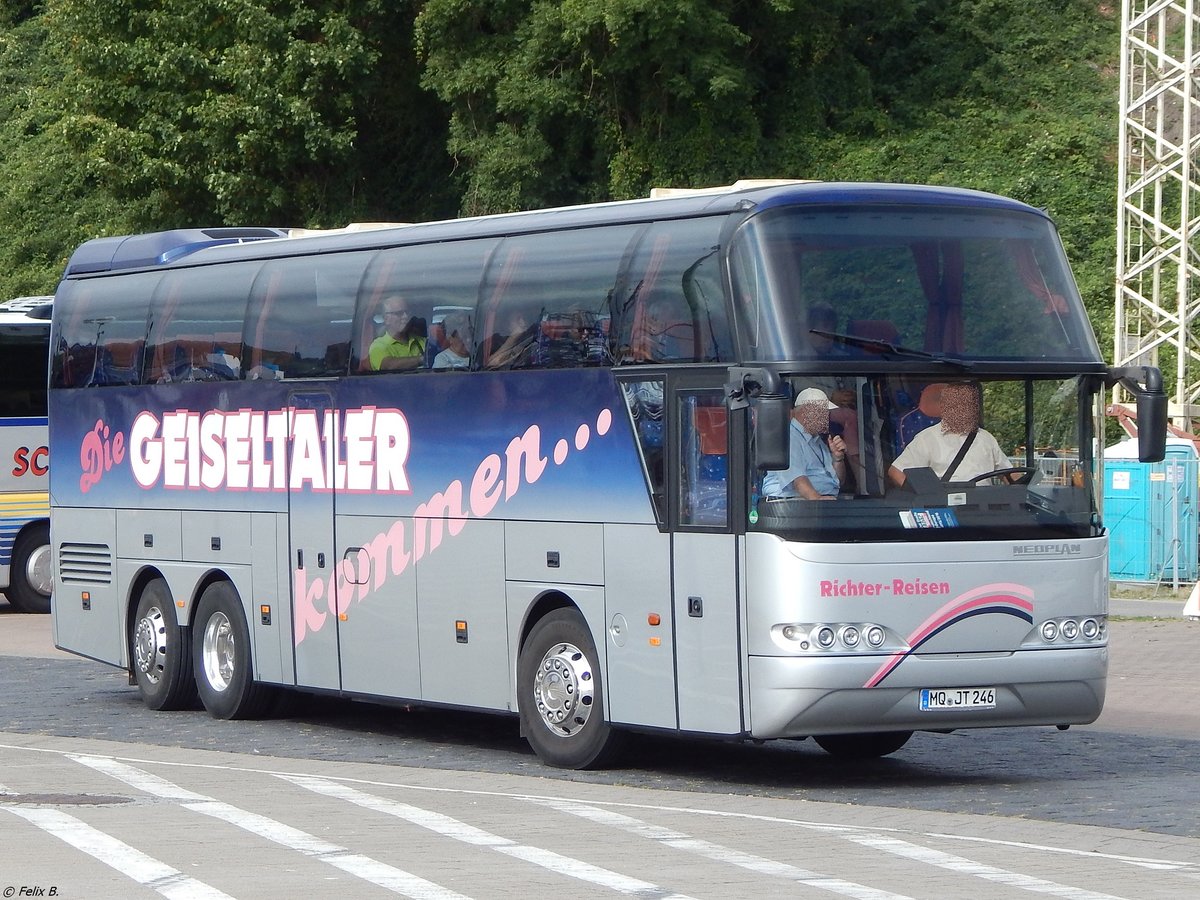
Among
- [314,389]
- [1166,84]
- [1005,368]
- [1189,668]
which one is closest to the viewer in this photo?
[1005,368]

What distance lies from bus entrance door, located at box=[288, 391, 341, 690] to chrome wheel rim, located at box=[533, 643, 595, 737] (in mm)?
2593

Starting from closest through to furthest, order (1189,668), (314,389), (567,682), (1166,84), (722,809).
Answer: (722,809) → (567,682) → (314,389) → (1189,668) → (1166,84)

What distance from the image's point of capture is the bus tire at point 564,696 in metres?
13.0

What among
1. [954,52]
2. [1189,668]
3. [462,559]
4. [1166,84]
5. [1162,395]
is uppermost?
[954,52]

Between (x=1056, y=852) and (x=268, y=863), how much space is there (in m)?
3.59

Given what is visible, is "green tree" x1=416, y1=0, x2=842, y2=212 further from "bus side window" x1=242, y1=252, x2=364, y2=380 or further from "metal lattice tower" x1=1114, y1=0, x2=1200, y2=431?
"bus side window" x1=242, y1=252, x2=364, y2=380

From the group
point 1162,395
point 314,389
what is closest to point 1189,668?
point 1162,395

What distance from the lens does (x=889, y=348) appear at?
11922 millimetres

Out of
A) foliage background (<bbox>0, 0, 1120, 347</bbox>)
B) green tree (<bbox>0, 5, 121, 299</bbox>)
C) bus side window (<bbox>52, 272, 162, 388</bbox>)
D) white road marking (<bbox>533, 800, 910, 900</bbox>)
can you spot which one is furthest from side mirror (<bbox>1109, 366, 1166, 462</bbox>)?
green tree (<bbox>0, 5, 121, 299</bbox>)

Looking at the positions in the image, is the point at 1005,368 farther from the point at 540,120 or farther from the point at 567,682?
the point at 540,120

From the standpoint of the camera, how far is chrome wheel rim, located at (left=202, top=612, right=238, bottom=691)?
16812 millimetres

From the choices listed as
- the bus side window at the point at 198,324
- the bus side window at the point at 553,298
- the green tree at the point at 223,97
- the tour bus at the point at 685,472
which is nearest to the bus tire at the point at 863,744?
the tour bus at the point at 685,472

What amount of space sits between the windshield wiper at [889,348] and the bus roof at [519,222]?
85 cm

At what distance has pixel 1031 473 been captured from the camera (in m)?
12.3
